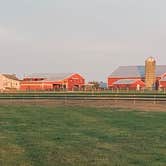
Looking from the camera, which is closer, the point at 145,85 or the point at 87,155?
the point at 87,155

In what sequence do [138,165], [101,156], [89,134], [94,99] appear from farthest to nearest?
[94,99] → [89,134] → [101,156] → [138,165]

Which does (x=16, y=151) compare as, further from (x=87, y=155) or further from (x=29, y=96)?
(x=29, y=96)

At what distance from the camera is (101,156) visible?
9125 mm

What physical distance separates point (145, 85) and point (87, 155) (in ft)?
253

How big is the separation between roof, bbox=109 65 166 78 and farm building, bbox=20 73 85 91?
9937 millimetres

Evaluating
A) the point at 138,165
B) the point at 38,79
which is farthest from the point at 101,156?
the point at 38,79

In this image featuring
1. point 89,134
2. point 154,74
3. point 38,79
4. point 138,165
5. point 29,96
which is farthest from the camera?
point 38,79

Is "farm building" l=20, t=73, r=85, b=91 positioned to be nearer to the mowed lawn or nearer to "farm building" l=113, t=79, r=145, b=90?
"farm building" l=113, t=79, r=145, b=90

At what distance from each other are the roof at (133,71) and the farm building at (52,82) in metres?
9.94

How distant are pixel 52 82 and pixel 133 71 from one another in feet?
68.6

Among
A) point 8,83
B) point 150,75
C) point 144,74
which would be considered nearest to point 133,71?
point 144,74

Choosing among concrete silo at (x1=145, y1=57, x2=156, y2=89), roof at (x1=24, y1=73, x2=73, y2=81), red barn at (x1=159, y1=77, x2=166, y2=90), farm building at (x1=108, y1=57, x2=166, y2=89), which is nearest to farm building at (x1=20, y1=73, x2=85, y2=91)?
roof at (x1=24, y1=73, x2=73, y2=81)

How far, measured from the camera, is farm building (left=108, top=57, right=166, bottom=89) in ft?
276

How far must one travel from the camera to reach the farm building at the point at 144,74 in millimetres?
84125
